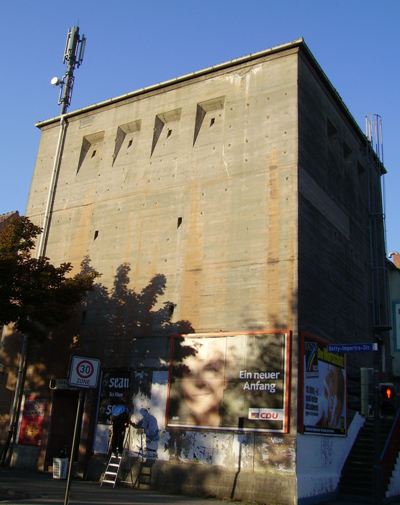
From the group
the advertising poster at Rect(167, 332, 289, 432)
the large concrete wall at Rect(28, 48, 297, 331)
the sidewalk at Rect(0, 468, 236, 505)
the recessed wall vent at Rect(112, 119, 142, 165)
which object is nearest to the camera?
the sidewalk at Rect(0, 468, 236, 505)

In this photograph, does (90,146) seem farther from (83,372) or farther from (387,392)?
(387,392)

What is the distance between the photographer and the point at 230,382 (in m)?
16.2

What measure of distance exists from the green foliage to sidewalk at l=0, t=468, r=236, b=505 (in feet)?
15.7

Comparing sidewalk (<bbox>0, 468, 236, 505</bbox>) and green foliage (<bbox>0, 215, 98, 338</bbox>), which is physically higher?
green foliage (<bbox>0, 215, 98, 338</bbox>)

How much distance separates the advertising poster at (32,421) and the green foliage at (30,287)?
3107 mm

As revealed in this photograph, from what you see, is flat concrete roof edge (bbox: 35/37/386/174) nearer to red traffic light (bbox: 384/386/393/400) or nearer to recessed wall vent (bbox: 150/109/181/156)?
recessed wall vent (bbox: 150/109/181/156)

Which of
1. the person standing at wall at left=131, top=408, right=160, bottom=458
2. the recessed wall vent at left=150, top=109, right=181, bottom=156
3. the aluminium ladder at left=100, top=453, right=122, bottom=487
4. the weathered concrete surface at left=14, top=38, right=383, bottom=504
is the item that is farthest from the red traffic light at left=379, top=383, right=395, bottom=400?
the recessed wall vent at left=150, top=109, right=181, bottom=156

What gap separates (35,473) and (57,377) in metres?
3.33

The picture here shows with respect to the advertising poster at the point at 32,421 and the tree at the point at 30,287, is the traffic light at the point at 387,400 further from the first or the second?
the advertising poster at the point at 32,421

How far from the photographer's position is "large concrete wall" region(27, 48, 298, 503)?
631 inches

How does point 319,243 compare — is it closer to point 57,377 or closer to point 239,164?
point 239,164

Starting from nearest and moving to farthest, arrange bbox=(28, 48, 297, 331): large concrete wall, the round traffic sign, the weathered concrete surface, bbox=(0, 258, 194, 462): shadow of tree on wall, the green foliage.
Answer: the round traffic sign
the weathered concrete surface
the green foliage
bbox=(28, 48, 297, 331): large concrete wall
bbox=(0, 258, 194, 462): shadow of tree on wall

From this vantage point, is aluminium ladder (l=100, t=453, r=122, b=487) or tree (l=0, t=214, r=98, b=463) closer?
aluminium ladder (l=100, t=453, r=122, b=487)

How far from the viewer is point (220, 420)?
16047mm
